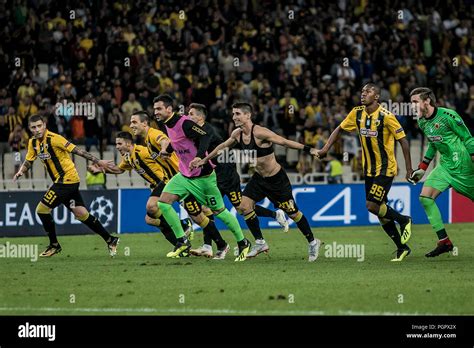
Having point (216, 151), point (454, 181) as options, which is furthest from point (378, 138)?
point (216, 151)

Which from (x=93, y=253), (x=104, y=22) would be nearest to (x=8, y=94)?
(x=104, y=22)

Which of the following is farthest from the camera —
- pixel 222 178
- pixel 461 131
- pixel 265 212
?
pixel 265 212

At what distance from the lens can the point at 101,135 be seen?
27109 millimetres

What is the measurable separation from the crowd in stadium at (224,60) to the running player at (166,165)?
7.96 meters

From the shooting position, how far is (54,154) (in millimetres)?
18766

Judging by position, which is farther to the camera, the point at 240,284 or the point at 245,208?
the point at 245,208

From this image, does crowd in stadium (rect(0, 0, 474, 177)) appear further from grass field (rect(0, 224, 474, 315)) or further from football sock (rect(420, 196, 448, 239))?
football sock (rect(420, 196, 448, 239))

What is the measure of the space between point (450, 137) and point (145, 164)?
16.5 feet

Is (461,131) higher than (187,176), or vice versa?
(461,131)

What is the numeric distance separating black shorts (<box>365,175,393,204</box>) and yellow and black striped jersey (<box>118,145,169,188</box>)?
367cm

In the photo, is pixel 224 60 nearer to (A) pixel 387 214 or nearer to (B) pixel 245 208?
(B) pixel 245 208

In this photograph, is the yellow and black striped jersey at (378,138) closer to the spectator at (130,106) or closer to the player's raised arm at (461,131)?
the player's raised arm at (461,131)
